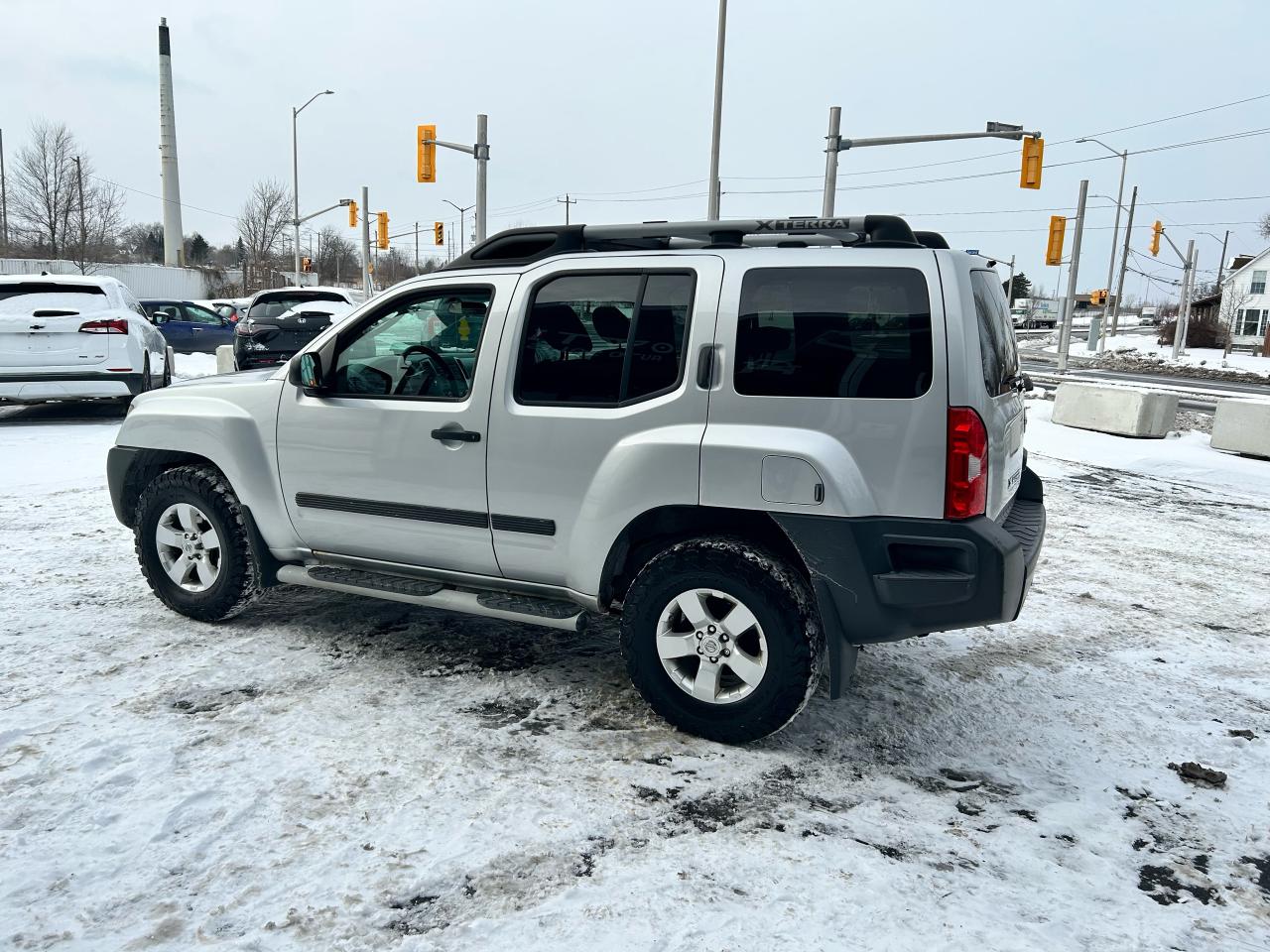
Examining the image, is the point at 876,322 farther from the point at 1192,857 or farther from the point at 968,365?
the point at 1192,857

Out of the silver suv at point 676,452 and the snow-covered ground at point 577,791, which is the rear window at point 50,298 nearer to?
the snow-covered ground at point 577,791

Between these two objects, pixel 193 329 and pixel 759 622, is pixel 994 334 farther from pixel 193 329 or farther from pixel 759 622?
pixel 193 329

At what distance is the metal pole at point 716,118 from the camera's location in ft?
68.5

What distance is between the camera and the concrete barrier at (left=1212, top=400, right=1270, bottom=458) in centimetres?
1195

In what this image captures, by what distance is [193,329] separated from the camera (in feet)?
81.4

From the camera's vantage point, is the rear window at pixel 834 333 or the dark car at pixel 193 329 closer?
the rear window at pixel 834 333

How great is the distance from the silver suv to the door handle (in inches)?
0.4

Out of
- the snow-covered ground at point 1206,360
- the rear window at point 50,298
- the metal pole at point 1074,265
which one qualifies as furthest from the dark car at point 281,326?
the snow-covered ground at point 1206,360

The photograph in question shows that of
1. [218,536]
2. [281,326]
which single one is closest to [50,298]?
[281,326]

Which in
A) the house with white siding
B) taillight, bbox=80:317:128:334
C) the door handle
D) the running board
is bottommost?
the running board

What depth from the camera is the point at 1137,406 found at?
1308 centimetres

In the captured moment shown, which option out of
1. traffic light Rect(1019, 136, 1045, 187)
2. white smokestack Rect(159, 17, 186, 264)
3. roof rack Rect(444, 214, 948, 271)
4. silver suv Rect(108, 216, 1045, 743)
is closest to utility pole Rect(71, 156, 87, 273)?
white smokestack Rect(159, 17, 186, 264)

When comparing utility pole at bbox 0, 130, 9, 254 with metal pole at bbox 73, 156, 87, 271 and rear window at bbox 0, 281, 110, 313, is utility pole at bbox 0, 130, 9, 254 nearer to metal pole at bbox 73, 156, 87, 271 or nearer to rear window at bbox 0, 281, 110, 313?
metal pole at bbox 73, 156, 87, 271

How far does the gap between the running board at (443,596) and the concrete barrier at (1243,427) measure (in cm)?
1101
